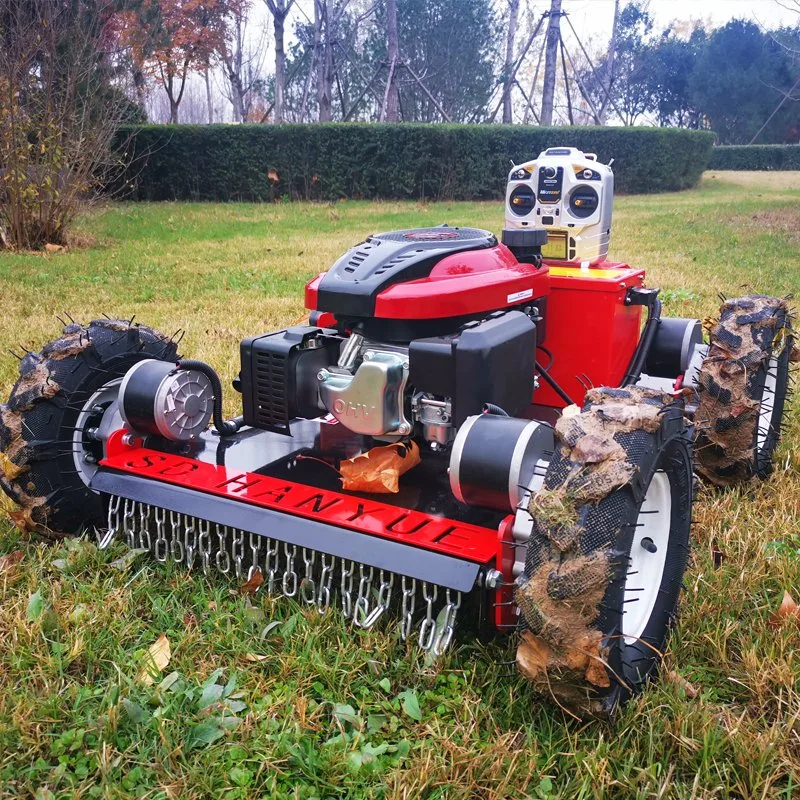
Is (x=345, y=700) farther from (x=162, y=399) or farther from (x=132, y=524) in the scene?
(x=162, y=399)

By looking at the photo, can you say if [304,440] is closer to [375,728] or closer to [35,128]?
[375,728]

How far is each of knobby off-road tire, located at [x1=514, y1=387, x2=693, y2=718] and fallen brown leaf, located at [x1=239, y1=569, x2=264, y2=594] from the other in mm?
986

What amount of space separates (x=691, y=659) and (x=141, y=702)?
1.51 meters

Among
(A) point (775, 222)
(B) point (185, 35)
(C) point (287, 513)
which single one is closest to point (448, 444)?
(C) point (287, 513)

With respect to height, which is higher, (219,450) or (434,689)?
(219,450)

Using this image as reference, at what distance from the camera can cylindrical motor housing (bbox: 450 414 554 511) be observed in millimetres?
2283

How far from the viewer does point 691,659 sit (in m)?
2.37

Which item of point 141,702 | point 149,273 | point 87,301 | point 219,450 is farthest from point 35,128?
point 141,702

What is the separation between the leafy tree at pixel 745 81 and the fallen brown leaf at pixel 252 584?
131 feet

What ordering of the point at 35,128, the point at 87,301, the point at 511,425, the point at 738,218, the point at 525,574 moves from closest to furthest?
the point at 525,574 → the point at 511,425 → the point at 87,301 → the point at 35,128 → the point at 738,218

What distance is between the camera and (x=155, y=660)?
2.35m

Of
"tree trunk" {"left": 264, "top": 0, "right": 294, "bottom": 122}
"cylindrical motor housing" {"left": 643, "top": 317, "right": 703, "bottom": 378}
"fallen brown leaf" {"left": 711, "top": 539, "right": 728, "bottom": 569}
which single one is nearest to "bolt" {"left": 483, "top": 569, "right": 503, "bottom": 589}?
"fallen brown leaf" {"left": 711, "top": 539, "right": 728, "bottom": 569}

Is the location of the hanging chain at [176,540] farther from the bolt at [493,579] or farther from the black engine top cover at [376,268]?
the bolt at [493,579]

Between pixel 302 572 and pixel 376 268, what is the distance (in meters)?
1.03
